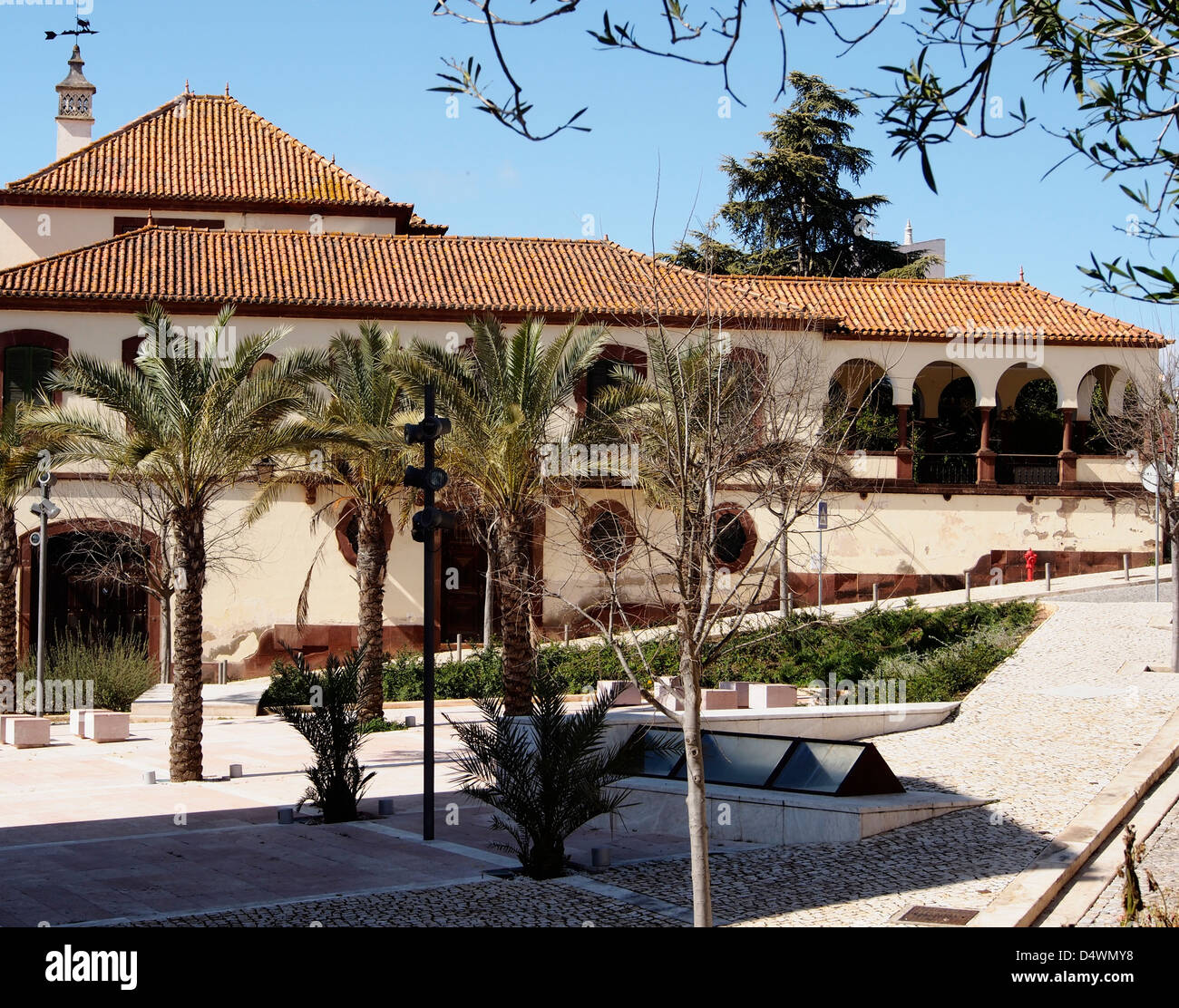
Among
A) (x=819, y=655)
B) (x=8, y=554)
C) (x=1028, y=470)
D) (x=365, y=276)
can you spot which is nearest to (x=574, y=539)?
(x=819, y=655)

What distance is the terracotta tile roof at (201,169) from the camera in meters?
34.2

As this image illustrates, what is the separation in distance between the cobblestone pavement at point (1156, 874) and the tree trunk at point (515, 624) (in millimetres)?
9174

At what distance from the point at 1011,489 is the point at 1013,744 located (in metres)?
17.9

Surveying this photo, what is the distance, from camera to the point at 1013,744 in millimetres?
15078

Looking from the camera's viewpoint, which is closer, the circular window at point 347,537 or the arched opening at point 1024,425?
the circular window at point 347,537

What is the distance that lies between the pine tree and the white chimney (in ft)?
60.9

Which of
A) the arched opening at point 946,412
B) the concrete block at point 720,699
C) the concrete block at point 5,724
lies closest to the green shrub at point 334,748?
the concrete block at point 720,699

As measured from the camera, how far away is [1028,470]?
32.8 metres

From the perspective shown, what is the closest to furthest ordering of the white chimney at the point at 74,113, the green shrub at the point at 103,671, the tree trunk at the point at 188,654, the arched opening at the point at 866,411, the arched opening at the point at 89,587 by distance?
the tree trunk at the point at 188,654 → the green shrub at the point at 103,671 → the arched opening at the point at 89,587 → the arched opening at the point at 866,411 → the white chimney at the point at 74,113

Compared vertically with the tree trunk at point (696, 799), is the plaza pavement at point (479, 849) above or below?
below

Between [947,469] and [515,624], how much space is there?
59.3ft

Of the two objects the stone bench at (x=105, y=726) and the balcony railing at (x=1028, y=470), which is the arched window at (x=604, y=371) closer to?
the balcony railing at (x=1028, y=470)

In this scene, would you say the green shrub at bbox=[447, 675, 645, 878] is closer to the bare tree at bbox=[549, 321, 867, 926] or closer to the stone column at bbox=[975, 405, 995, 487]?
the bare tree at bbox=[549, 321, 867, 926]
